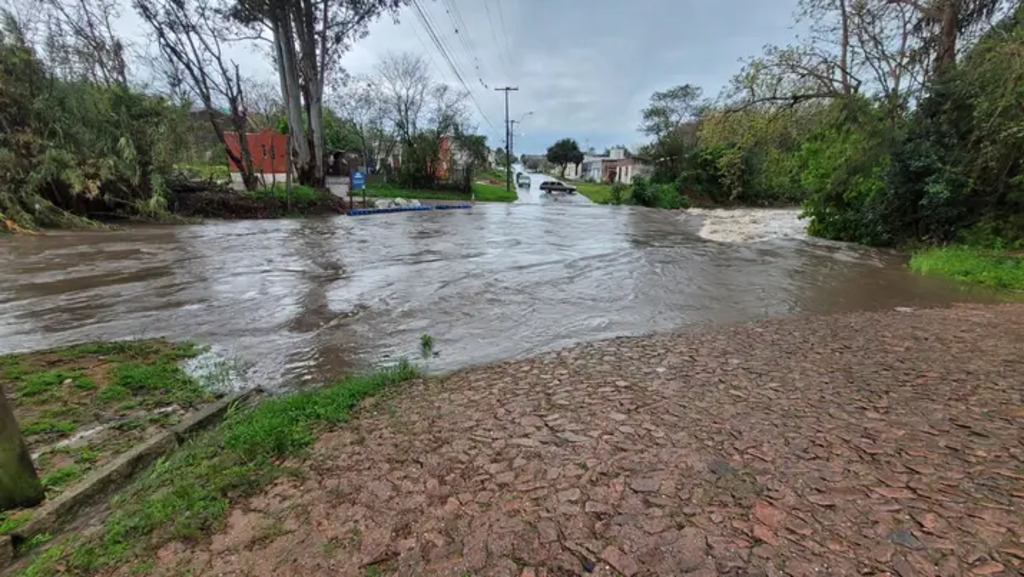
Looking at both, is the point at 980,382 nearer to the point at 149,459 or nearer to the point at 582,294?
the point at 582,294

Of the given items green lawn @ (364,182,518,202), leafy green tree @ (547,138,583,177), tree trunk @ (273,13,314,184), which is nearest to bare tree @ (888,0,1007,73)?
tree trunk @ (273,13,314,184)

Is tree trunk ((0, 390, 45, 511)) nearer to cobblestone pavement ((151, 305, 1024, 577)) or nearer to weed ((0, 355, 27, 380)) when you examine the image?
cobblestone pavement ((151, 305, 1024, 577))

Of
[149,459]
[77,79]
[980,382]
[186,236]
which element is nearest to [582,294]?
[980,382]

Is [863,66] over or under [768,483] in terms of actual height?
over

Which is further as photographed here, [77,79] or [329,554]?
[77,79]

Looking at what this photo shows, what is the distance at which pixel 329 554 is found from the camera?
88.2 inches

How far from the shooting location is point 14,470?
2549mm

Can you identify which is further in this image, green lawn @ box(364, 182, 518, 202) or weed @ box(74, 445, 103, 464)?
green lawn @ box(364, 182, 518, 202)

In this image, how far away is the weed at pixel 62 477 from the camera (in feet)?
9.32

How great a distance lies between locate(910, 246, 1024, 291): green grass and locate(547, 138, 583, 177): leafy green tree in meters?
84.0

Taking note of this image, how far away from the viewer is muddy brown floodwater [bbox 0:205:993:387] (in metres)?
6.18

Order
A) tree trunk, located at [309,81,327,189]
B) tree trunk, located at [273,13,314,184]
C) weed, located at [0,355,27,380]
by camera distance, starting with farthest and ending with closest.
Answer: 1. tree trunk, located at [309,81,327,189]
2. tree trunk, located at [273,13,314,184]
3. weed, located at [0,355,27,380]

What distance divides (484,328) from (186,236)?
13.3 m

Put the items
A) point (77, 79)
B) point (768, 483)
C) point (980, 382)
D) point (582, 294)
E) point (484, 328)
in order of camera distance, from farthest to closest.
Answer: point (77, 79) < point (582, 294) < point (484, 328) < point (980, 382) < point (768, 483)
